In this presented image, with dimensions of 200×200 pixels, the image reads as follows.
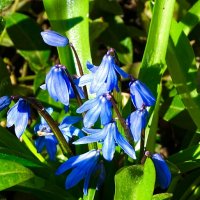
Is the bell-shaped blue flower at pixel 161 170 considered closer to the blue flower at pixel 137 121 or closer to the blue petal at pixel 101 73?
the blue flower at pixel 137 121

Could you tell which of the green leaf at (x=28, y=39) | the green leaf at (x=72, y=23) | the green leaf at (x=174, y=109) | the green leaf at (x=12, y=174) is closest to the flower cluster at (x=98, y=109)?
the green leaf at (x=12, y=174)

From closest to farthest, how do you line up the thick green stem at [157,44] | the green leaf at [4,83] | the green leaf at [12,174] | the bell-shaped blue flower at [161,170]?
the green leaf at [12,174] < the bell-shaped blue flower at [161,170] < the thick green stem at [157,44] < the green leaf at [4,83]

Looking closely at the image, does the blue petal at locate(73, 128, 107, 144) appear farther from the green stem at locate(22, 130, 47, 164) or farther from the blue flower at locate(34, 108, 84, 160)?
the green stem at locate(22, 130, 47, 164)

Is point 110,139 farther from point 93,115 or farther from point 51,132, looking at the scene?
point 51,132

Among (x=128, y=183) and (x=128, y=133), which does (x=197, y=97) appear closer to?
(x=128, y=133)

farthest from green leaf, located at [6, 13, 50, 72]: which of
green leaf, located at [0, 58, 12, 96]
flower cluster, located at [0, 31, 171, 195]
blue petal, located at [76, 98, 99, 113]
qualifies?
blue petal, located at [76, 98, 99, 113]

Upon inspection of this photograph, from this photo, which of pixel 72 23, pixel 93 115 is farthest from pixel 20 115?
pixel 72 23
